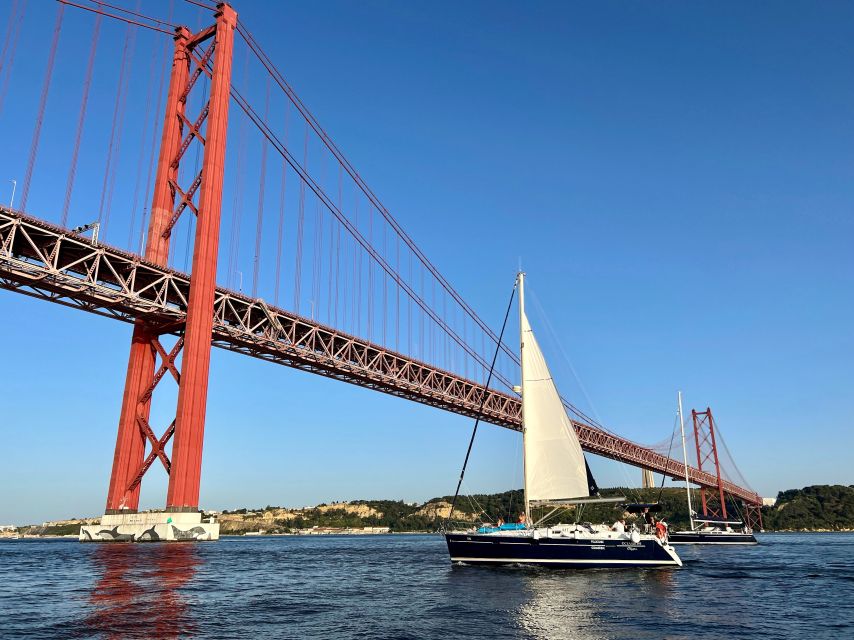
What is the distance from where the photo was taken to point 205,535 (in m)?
37.0

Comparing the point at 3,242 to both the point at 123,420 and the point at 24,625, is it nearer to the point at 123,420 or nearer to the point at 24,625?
the point at 123,420

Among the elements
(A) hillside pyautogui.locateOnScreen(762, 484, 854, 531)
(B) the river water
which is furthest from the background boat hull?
(A) hillside pyautogui.locateOnScreen(762, 484, 854, 531)

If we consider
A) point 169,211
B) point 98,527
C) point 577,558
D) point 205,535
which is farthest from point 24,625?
point 169,211

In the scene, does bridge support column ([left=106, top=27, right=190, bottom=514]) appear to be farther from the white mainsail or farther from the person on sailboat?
the person on sailboat

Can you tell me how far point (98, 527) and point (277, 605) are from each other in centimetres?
2880

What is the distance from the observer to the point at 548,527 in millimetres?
26547

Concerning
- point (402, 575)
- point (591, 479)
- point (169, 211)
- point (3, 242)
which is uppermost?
point (169, 211)

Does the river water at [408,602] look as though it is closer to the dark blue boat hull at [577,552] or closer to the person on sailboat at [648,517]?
the dark blue boat hull at [577,552]

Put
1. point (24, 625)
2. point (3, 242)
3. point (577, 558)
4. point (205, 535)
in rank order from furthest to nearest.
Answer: point (205, 535) < point (3, 242) < point (577, 558) < point (24, 625)

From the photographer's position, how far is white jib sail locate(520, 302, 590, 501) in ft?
89.9

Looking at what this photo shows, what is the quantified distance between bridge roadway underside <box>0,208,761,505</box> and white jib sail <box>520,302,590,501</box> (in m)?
7.45

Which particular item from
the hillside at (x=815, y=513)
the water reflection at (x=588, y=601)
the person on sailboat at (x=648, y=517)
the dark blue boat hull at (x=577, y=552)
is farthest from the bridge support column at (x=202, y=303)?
the hillside at (x=815, y=513)

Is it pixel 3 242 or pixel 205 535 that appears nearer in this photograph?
pixel 3 242

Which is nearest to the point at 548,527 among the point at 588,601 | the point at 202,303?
the point at 588,601
